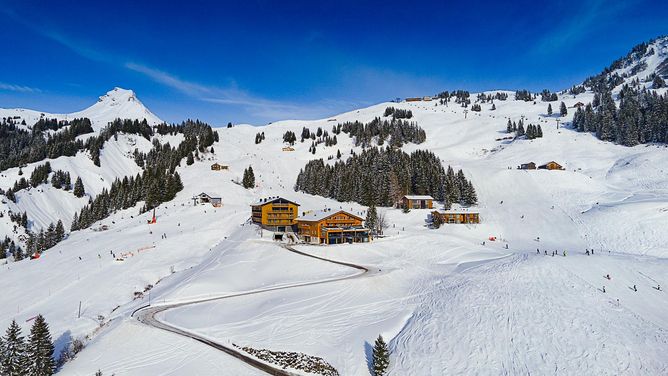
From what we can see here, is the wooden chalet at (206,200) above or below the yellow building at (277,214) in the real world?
above

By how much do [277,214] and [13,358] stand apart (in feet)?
164

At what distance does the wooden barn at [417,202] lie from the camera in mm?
85644

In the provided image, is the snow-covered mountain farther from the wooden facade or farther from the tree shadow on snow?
the wooden facade

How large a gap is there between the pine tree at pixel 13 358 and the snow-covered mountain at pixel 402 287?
3.17 meters

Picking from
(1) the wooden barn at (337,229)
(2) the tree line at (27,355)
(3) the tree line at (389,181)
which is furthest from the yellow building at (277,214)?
(2) the tree line at (27,355)

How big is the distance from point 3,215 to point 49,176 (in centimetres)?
2681

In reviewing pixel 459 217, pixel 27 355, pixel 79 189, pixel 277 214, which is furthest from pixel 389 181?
pixel 79 189

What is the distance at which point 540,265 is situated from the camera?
133ft

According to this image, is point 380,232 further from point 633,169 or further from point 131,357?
point 633,169

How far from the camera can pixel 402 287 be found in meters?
40.8

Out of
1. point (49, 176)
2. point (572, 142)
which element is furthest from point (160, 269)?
point (572, 142)

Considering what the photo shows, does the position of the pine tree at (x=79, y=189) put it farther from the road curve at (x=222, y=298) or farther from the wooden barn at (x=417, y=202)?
the wooden barn at (x=417, y=202)

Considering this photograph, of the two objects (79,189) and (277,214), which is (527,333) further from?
(79,189)

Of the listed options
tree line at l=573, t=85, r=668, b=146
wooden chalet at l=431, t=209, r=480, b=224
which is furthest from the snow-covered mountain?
tree line at l=573, t=85, r=668, b=146
